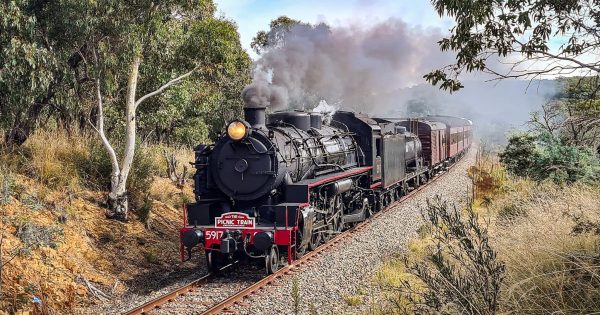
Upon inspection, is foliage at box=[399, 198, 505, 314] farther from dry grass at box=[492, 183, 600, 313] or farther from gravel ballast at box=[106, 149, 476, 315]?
gravel ballast at box=[106, 149, 476, 315]

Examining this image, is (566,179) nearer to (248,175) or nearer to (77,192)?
(248,175)

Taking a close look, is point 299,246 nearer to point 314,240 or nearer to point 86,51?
point 314,240

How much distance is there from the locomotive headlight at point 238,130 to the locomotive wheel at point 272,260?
2.00 metres

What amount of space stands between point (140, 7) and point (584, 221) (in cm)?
904

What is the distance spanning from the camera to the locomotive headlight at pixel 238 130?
9.52 metres

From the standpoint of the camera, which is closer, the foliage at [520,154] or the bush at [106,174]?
the bush at [106,174]

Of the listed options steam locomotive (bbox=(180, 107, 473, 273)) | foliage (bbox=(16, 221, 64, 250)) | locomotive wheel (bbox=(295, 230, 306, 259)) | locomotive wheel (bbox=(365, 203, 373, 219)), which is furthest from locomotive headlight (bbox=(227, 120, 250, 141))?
locomotive wheel (bbox=(365, 203, 373, 219))

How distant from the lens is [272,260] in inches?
367

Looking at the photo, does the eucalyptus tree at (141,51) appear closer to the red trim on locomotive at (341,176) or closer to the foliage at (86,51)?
the foliage at (86,51)

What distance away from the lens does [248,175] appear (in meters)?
9.77

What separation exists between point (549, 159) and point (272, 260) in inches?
350

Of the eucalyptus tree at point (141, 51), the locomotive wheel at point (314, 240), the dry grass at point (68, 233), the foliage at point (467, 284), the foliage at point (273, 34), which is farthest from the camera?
the foliage at point (273, 34)

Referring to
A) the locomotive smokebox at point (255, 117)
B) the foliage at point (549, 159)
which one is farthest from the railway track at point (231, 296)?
the foliage at point (549, 159)

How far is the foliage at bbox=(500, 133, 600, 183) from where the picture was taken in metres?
13.1
